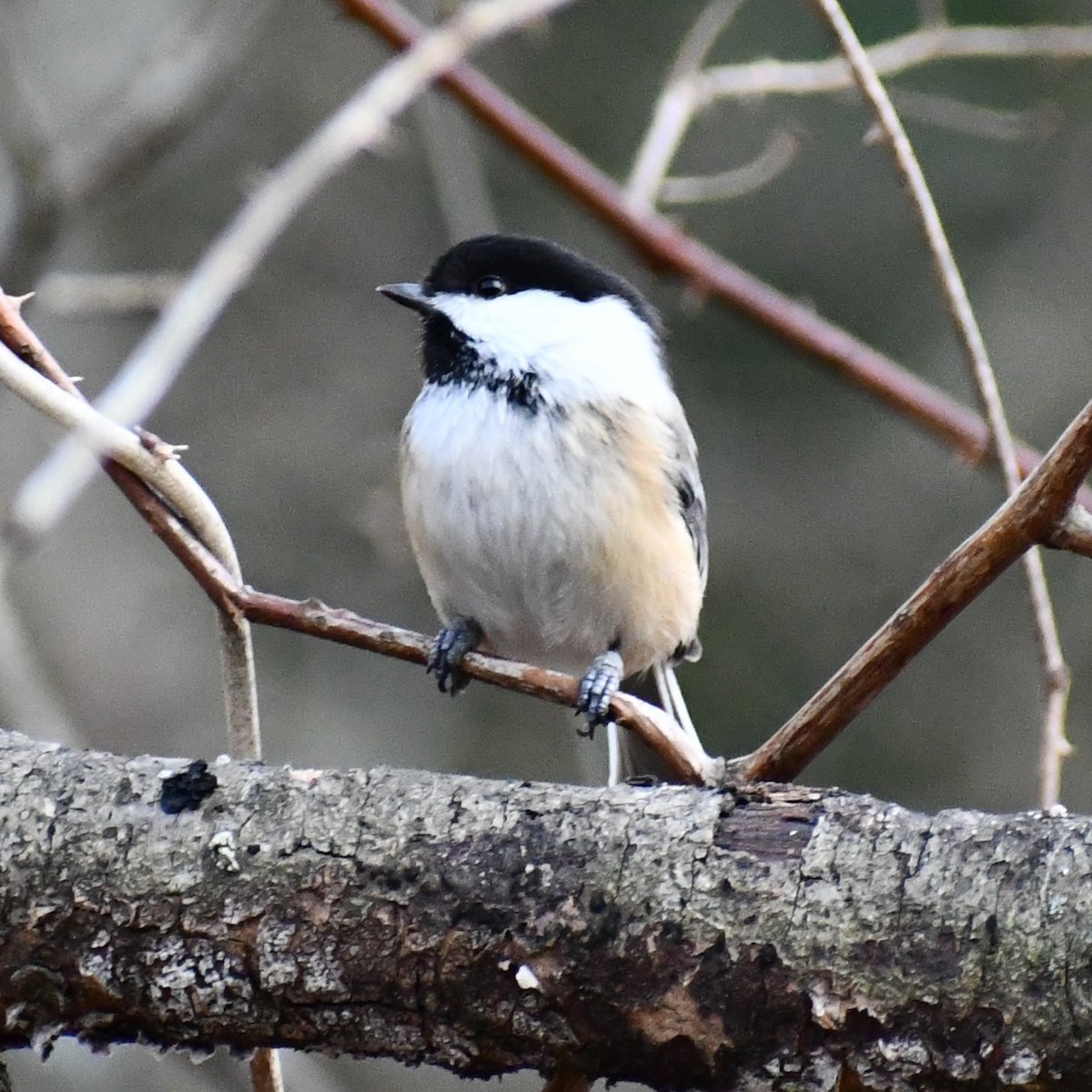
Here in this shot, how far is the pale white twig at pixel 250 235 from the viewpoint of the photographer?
5.11 feet

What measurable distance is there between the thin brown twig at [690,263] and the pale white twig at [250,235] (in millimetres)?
82

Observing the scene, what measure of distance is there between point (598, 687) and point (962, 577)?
88 cm

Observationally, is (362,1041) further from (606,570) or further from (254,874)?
(606,570)

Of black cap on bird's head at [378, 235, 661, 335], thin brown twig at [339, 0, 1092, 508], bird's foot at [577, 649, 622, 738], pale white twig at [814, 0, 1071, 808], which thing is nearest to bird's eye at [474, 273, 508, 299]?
black cap on bird's head at [378, 235, 661, 335]

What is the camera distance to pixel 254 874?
140cm

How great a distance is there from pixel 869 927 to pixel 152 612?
3.18m

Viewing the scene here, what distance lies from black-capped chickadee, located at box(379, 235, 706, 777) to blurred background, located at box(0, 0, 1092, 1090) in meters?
1.17

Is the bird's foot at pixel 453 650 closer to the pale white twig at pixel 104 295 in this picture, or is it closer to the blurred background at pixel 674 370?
the pale white twig at pixel 104 295

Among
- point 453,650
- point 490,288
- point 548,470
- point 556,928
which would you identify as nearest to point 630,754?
point 453,650

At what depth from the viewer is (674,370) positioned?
4.48 metres

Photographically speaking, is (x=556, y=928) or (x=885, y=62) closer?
(x=556, y=928)

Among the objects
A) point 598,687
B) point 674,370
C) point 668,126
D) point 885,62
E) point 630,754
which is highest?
point 674,370

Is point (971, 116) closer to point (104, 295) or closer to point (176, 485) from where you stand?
point (104, 295)

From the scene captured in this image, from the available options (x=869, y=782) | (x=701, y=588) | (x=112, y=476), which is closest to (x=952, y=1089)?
(x=112, y=476)
